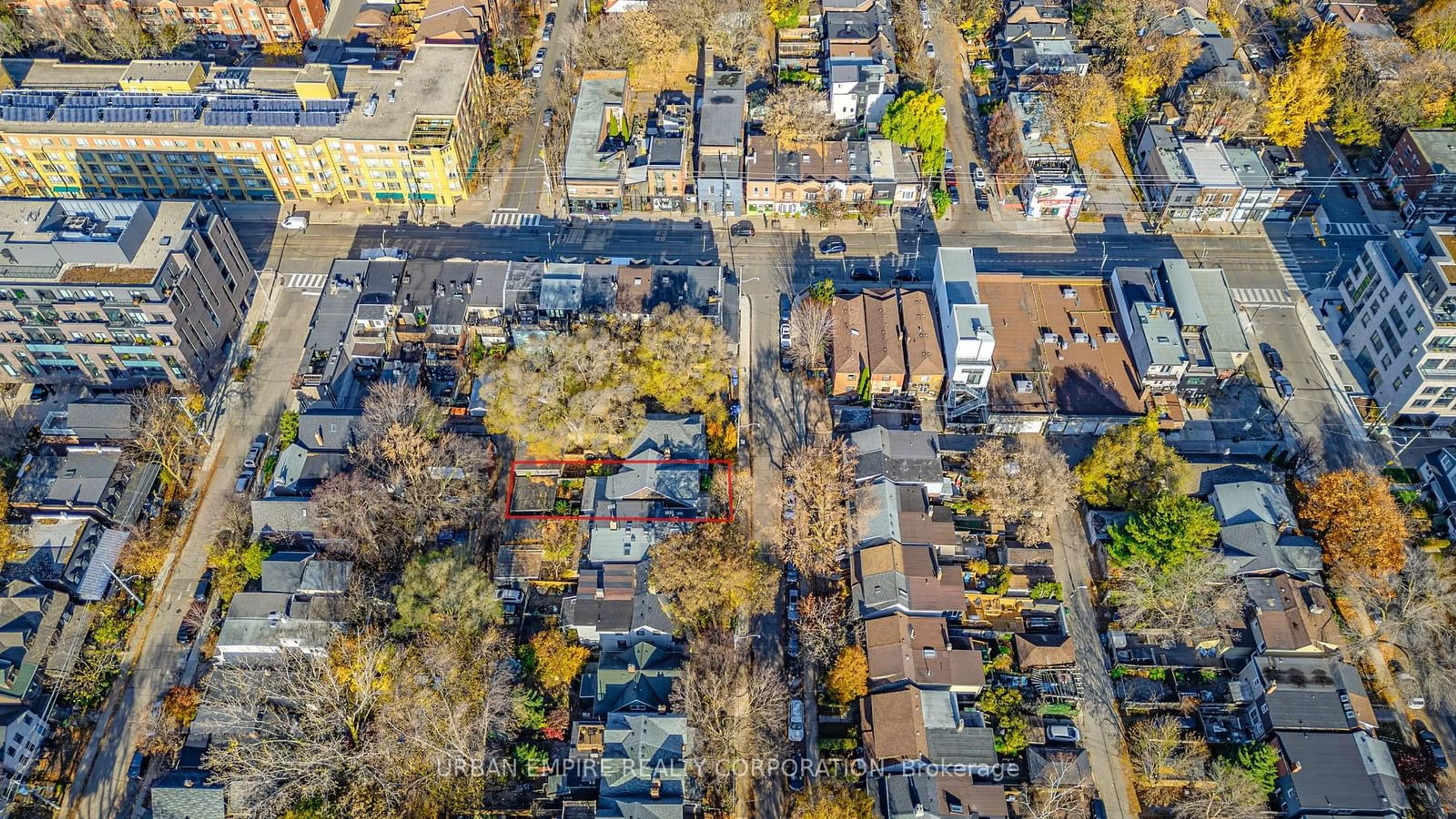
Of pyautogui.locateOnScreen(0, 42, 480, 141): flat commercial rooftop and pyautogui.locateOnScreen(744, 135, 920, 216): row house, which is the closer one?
pyautogui.locateOnScreen(0, 42, 480, 141): flat commercial rooftop

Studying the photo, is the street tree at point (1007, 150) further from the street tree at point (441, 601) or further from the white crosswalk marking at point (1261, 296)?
the street tree at point (441, 601)

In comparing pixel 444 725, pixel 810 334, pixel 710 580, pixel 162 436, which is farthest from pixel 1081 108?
pixel 162 436

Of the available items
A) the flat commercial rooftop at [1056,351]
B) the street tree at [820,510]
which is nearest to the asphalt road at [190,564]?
the street tree at [820,510]

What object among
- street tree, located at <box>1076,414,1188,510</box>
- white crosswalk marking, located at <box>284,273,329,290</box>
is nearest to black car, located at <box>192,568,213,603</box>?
white crosswalk marking, located at <box>284,273,329,290</box>

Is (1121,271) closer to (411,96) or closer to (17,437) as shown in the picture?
(411,96)

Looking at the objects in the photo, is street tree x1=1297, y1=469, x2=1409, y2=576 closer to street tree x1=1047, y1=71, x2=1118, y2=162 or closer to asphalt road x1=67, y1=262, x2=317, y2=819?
street tree x1=1047, y1=71, x2=1118, y2=162

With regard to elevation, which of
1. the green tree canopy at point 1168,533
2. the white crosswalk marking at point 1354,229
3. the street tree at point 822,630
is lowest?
the street tree at point 822,630

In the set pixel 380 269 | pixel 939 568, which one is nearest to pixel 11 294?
pixel 380 269
